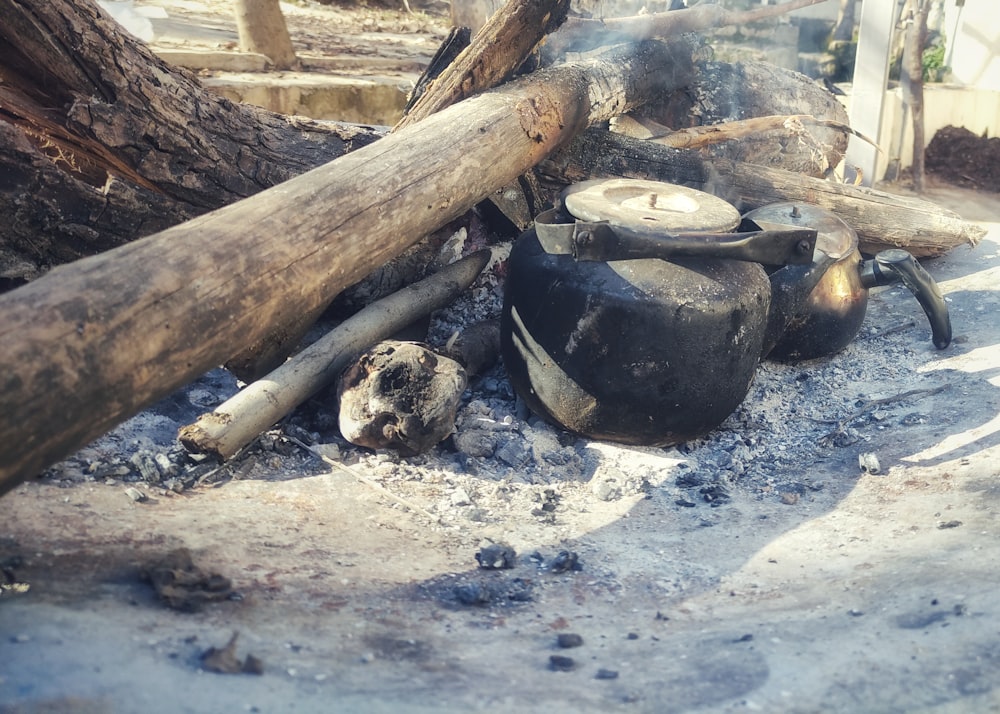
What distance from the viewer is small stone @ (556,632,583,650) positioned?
7.38 ft

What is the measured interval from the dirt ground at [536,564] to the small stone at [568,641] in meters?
0.02

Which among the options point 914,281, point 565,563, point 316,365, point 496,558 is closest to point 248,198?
point 316,365

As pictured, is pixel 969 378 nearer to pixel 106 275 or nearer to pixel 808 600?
pixel 808 600

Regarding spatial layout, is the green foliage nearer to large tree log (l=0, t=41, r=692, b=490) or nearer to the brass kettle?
the brass kettle

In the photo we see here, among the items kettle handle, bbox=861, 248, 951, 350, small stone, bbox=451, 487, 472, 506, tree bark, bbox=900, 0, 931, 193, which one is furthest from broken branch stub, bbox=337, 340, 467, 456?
tree bark, bbox=900, 0, 931, 193

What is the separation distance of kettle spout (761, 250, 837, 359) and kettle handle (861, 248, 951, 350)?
0.43m

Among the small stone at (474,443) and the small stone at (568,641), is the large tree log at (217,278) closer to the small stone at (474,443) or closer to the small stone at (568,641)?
the small stone at (474,443)

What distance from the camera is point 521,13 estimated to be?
429cm

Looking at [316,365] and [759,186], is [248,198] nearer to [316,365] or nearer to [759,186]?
[316,365]

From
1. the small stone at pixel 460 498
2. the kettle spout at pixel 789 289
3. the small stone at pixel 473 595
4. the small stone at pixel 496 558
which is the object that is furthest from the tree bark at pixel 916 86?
the small stone at pixel 473 595

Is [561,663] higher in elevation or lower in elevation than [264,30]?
lower

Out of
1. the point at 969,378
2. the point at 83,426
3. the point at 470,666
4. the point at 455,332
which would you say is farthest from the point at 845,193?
the point at 83,426

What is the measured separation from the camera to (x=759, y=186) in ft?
16.7

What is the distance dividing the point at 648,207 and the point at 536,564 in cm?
161
